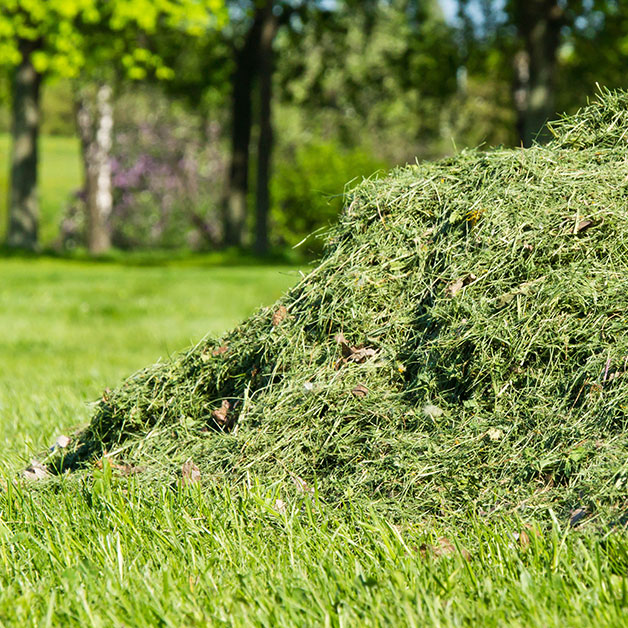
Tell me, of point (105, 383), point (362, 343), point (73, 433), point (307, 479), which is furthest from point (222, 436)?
point (105, 383)

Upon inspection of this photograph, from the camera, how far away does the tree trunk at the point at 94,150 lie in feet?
73.4

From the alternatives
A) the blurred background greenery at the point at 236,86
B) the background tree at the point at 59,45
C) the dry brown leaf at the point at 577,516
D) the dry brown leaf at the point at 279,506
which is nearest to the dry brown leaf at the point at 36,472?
the dry brown leaf at the point at 279,506

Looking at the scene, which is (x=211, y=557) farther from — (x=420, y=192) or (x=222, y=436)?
(x=420, y=192)

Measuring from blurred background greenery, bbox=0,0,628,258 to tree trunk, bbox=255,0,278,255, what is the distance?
0.03m

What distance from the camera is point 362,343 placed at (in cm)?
320

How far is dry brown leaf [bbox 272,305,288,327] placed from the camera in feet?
11.0

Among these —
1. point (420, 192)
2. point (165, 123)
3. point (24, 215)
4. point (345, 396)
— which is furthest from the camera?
point (165, 123)

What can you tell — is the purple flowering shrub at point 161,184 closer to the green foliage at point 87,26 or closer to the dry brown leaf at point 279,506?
the green foliage at point 87,26

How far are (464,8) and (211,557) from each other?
21.3 m

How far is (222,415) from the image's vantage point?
3.29m

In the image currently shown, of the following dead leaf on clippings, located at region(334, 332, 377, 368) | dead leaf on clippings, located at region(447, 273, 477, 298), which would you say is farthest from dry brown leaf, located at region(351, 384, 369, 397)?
dead leaf on clippings, located at region(447, 273, 477, 298)

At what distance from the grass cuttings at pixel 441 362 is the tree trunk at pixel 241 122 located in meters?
17.0

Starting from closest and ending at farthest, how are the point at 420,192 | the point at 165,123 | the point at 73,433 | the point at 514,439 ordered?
the point at 514,439, the point at 420,192, the point at 73,433, the point at 165,123

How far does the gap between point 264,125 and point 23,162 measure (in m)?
5.48
